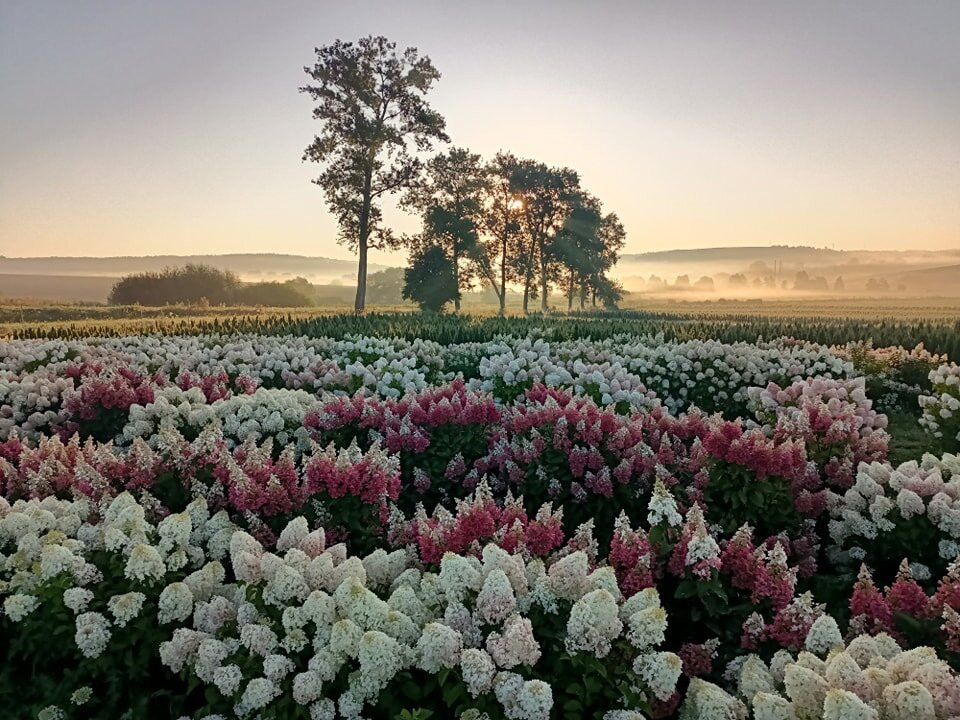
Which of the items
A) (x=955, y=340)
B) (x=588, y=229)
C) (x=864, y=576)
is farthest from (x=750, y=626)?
(x=588, y=229)

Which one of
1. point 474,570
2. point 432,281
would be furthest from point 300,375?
point 432,281

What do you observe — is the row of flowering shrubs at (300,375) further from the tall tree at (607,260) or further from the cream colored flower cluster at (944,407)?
the tall tree at (607,260)

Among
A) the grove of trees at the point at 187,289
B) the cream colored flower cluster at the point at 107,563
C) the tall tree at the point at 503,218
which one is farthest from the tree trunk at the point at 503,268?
the cream colored flower cluster at the point at 107,563

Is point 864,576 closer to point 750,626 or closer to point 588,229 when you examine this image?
point 750,626

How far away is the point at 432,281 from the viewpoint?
159 feet

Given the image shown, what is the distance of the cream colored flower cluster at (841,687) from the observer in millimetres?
2809

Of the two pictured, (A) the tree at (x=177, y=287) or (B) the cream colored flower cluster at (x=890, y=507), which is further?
(A) the tree at (x=177, y=287)

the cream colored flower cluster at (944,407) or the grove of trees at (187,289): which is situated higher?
the grove of trees at (187,289)

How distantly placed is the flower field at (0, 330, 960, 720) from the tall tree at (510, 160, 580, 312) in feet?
153

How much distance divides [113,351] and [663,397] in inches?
397

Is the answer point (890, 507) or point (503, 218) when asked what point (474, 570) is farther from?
point (503, 218)

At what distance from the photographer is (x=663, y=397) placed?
41.4 ft

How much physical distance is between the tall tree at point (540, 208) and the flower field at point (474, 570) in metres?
46.8

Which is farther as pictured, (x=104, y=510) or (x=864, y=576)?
(x=104, y=510)
